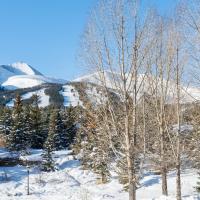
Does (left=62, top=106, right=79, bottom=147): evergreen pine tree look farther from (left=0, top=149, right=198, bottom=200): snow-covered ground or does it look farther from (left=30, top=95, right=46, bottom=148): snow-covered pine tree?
(left=0, top=149, right=198, bottom=200): snow-covered ground

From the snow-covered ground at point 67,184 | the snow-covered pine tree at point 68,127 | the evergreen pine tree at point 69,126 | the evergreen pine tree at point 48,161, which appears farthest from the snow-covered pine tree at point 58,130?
the evergreen pine tree at point 48,161

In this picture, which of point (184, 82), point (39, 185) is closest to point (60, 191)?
point (39, 185)

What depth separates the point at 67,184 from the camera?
54.1m

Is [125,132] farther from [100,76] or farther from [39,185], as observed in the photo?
[39,185]

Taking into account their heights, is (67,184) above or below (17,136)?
below

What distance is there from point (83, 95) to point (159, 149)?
31.5 ft

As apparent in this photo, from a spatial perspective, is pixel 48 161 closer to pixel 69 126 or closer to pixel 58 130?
pixel 58 130

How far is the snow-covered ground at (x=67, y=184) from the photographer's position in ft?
140

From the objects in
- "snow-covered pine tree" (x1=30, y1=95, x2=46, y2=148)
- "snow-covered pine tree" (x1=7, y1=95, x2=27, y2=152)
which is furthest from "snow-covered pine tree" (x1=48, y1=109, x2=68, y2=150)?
"snow-covered pine tree" (x1=7, y1=95, x2=27, y2=152)

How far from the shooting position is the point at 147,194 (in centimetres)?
4072

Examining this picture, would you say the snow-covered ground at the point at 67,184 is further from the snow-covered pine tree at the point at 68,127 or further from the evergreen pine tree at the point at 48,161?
the snow-covered pine tree at the point at 68,127

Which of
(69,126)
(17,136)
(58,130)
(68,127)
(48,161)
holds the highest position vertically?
(69,126)

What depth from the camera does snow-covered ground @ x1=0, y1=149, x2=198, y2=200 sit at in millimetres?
42534

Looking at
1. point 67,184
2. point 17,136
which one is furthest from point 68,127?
point 67,184
